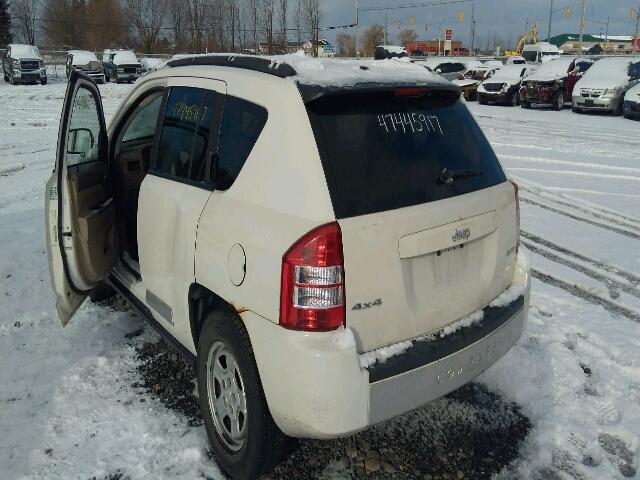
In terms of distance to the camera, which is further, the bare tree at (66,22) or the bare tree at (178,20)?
the bare tree at (66,22)

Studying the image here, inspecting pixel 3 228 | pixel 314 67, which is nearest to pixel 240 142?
Answer: pixel 314 67

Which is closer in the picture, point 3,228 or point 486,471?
point 486,471

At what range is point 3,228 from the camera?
6.55 m

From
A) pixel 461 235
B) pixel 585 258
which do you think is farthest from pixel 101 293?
pixel 585 258

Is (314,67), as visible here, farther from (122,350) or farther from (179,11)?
(179,11)

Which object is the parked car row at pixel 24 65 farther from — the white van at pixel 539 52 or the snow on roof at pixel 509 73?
the white van at pixel 539 52

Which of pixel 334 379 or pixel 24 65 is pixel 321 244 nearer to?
pixel 334 379

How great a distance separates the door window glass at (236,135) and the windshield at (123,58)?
3444 centimetres

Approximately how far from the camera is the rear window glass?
2404 millimetres

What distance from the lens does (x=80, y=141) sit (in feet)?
13.3

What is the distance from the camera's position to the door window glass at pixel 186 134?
2971 mm

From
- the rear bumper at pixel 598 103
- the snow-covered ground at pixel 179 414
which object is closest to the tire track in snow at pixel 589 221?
the snow-covered ground at pixel 179 414

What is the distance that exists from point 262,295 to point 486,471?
156 centimetres

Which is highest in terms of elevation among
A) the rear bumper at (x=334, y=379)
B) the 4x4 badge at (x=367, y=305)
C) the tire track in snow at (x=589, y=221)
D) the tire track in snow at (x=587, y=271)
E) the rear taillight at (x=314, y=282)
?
the rear taillight at (x=314, y=282)
